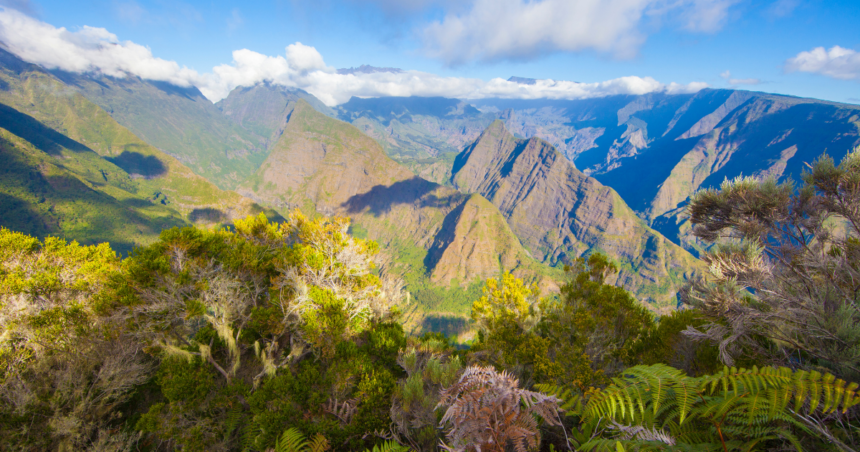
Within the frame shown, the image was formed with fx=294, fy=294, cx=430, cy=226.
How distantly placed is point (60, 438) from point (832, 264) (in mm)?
26805

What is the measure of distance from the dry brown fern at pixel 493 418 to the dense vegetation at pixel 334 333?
6.21 feet

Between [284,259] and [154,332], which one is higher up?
[284,259]

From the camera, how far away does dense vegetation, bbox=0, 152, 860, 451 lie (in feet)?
29.7

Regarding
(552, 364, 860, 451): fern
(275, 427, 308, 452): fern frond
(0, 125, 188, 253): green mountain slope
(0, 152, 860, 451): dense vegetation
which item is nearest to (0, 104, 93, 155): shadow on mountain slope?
(0, 125, 188, 253): green mountain slope

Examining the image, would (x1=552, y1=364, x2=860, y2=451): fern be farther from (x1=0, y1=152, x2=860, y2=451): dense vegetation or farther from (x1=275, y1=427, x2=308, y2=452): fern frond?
(x1=275, y1=427, x2=308, y2=452): fern frond

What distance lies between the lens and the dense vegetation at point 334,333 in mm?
9039

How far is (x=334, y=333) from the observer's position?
13.7 meters

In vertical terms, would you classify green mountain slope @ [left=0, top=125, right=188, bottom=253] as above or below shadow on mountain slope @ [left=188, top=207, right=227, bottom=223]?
above

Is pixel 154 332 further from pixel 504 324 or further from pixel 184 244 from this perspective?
pixel 504 324

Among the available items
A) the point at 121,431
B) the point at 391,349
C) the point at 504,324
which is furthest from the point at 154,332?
the point at 504,324

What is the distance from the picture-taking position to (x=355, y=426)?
31.5 feet

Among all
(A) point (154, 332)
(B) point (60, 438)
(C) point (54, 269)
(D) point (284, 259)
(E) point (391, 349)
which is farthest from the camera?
(D) point (284, 259)

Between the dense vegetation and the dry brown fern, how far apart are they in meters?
1.89

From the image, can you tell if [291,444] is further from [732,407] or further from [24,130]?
[24,130]
